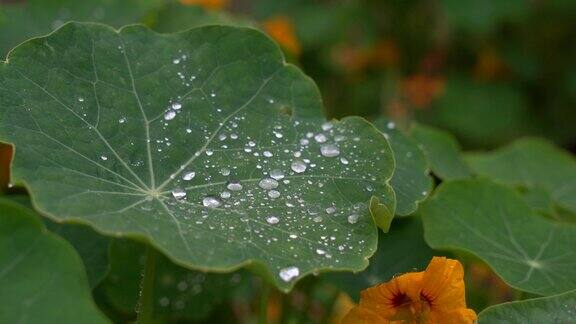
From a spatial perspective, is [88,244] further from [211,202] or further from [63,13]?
[63,13]

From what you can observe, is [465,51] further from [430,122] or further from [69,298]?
[69,298]

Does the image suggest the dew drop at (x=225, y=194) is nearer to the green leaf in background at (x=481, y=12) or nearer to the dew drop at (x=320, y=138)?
the dew drop at (x=320, y=138)

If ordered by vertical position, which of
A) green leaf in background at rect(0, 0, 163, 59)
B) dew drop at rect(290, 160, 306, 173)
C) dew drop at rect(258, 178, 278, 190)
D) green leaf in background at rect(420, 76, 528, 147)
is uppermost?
dew drop at rect(258, 178, 278, 190)

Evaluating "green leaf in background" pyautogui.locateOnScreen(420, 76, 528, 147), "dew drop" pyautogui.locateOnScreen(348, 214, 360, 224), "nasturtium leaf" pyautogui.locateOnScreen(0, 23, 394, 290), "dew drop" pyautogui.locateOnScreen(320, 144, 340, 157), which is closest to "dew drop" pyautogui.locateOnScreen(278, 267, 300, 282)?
"nasturtium leaf" pyautogui.locateOnScreen(0, 23, 394, 290)

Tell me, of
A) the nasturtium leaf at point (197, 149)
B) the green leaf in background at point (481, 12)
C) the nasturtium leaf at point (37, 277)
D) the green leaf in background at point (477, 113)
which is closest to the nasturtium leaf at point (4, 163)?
the nasturtium leaf at point (197, 149)

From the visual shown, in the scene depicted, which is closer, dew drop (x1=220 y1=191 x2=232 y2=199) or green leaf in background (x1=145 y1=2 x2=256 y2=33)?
dew drop (x1=220 y1=191 x2=232 y2=199)

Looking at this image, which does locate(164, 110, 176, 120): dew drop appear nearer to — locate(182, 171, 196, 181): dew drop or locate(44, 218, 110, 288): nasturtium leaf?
locate(182, 171, 196, 181): dew drop

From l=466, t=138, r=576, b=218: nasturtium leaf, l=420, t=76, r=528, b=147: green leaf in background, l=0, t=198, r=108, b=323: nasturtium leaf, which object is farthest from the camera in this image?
l=420, t=76, r=528, b=147: green leaf in background
